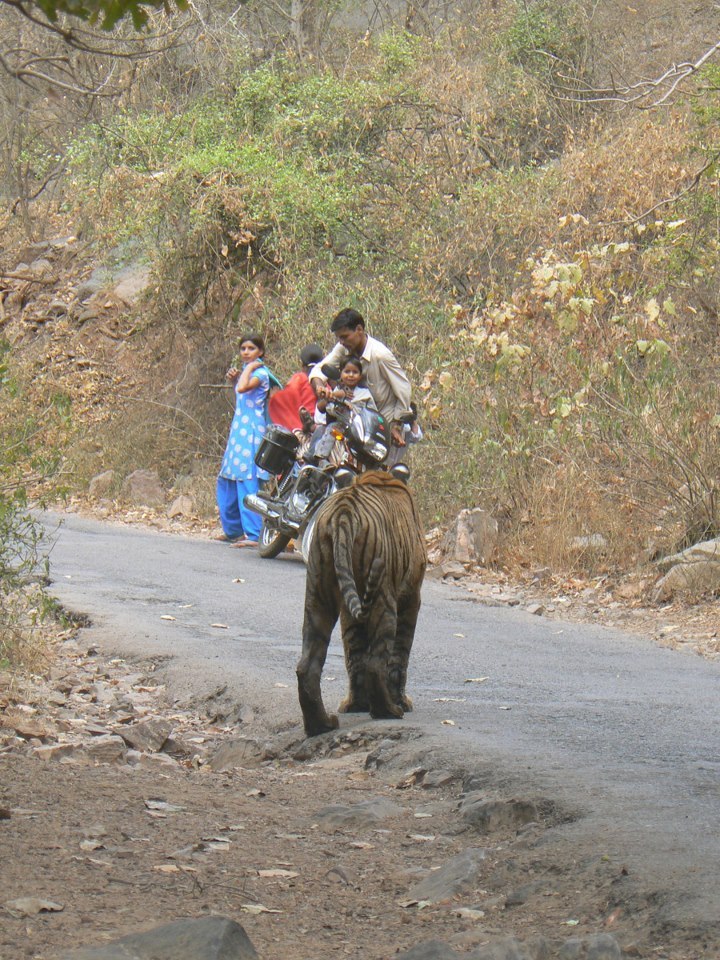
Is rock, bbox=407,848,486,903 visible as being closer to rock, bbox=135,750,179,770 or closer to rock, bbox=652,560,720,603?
rock, bbox=135,750,179,770

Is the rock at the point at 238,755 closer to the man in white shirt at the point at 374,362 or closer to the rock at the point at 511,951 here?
the rock at the point at 511,951

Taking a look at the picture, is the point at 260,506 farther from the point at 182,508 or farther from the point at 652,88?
the point at 652,88

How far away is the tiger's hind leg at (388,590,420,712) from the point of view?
6656 mm

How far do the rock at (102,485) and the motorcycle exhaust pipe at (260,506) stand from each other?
7.46 metres

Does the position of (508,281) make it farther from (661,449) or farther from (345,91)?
(661,449)

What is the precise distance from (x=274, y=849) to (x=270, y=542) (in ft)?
30.9

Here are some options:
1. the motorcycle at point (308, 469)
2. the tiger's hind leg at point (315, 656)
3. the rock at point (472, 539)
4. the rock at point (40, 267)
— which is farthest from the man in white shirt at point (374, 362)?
the rock at point (40, 267)

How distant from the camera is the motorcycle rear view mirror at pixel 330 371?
1051 cm

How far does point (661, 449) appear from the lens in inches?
473

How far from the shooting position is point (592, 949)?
3.56 meters

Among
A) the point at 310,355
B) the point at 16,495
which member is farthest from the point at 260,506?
the point at 16,495

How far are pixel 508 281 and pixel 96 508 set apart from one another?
279 inches

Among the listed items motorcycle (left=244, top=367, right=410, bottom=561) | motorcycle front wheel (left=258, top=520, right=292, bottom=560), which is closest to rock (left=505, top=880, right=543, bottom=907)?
motorcycle (left=244, top=367, right=410, bottom=561)

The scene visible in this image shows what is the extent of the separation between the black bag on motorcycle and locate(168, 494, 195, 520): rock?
5635mm
